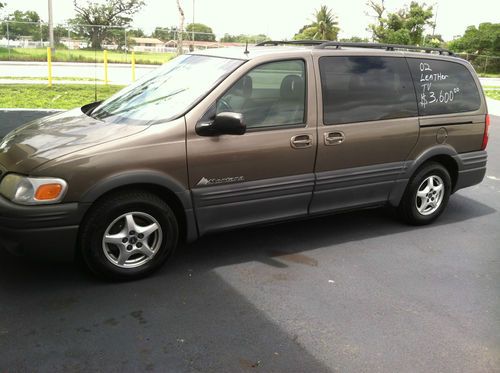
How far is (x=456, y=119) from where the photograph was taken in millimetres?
5012

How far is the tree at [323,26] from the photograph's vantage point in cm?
6438

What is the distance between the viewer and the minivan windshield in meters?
3.79

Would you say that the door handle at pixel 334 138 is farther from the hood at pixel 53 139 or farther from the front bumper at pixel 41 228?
the front bumper at pixel 41 228

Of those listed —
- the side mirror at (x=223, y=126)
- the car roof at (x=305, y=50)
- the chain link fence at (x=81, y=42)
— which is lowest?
the side mirror at (x=223, y=126)

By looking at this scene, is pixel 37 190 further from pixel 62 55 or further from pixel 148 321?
pixel 62 55

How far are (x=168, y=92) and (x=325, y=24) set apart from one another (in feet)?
214

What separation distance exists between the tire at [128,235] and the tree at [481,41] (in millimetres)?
58156

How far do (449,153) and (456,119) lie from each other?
1.13 ft

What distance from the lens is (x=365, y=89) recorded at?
4.45m

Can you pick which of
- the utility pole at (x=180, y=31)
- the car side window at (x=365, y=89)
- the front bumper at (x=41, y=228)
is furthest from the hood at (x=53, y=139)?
the utility pole at (x=180, y=31)

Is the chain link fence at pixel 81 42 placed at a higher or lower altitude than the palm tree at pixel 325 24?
lower

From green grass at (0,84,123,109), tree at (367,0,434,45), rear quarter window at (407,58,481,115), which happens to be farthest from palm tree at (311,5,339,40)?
rear quarter window at (407,58,481,115)

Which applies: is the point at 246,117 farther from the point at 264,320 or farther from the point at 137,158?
the point at 264,320

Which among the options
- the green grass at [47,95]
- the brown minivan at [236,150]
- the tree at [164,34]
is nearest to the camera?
the brown minivan at [236,150]
